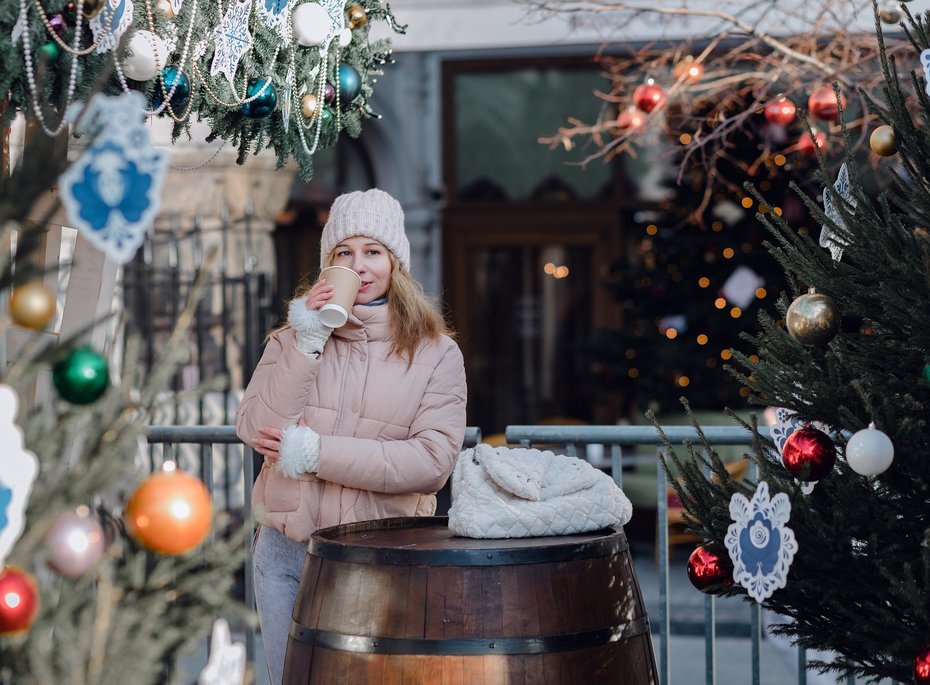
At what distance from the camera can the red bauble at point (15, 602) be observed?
1248mm

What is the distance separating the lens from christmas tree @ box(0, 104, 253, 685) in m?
1.29

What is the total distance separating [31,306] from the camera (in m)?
1.28

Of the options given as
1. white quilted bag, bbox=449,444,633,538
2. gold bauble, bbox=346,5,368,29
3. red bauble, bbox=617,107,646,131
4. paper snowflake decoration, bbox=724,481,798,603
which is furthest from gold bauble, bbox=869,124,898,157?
red bauble, bbox=617,107,646,131

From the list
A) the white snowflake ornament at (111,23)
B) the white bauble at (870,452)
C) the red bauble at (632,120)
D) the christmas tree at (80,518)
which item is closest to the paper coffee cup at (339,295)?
the white snowflake ornament at (111,23)

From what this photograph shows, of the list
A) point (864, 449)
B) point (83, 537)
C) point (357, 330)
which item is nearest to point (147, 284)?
Result: point (357, 330)

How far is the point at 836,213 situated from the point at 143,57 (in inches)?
56.3

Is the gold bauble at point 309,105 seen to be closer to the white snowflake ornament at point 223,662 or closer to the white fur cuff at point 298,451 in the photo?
the white fur cuff at point 298,451

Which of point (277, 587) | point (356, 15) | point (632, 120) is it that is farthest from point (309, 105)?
point (632, 120)

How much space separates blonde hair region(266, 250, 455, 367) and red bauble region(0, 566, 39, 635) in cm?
174

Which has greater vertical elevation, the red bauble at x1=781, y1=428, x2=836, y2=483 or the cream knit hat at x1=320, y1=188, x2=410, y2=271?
the cream knit hat at x1=320, y1=188, x2=410, y2=271

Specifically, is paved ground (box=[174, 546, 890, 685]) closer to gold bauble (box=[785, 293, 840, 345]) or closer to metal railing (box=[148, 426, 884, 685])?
metal railing (box=[148, 426, 884, 685])

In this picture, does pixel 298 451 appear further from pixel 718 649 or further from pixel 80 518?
pixel 718 649

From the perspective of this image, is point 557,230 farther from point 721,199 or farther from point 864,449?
point 864,449

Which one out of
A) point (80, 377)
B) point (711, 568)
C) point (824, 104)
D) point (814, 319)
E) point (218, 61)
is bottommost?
point (711, 568)
